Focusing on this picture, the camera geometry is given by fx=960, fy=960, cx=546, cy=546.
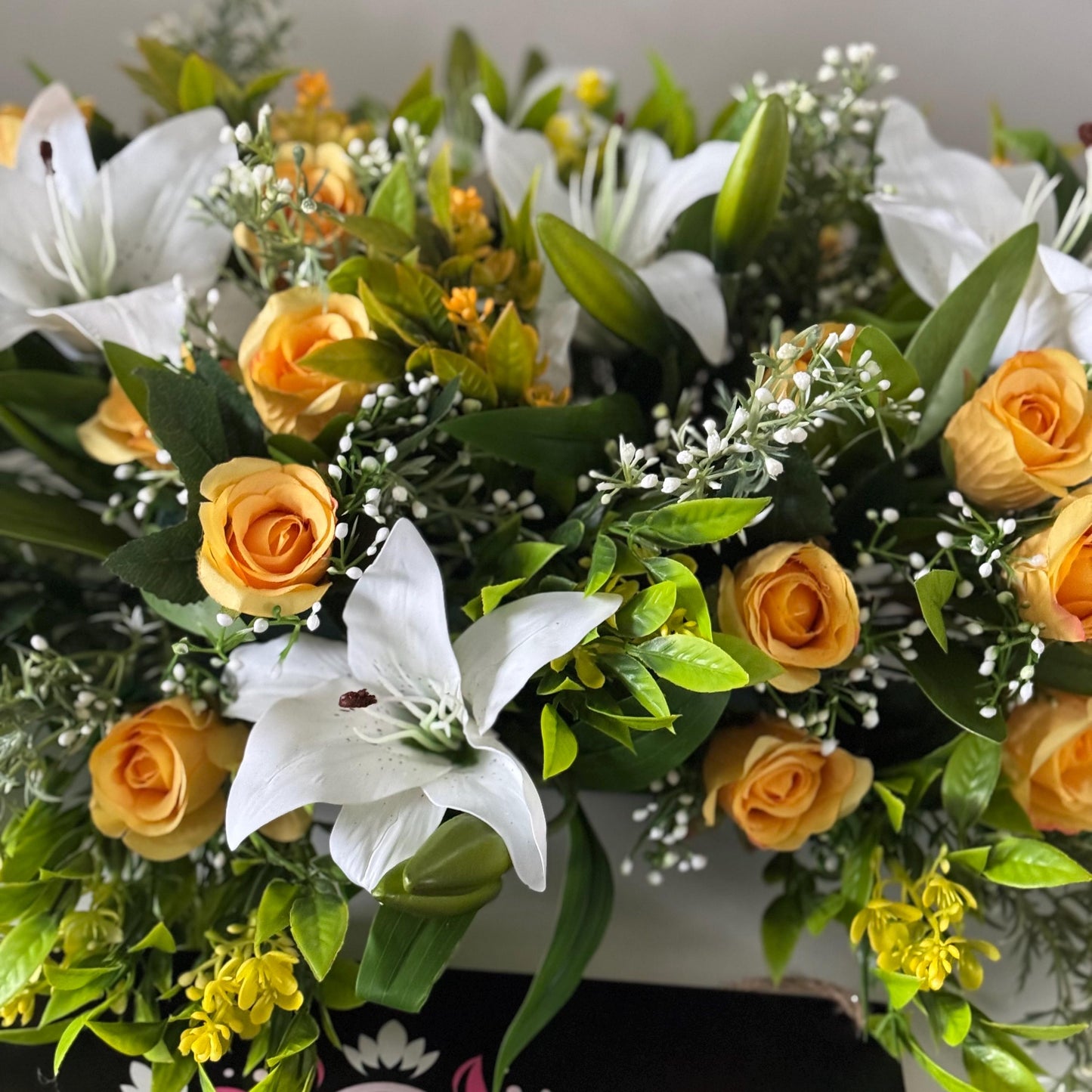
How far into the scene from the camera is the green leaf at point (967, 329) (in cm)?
63

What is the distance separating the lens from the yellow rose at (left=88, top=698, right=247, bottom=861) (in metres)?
0.60

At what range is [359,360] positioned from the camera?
606 mm

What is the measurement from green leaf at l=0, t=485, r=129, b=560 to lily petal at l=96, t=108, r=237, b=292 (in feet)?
0.62

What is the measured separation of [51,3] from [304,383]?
77cm

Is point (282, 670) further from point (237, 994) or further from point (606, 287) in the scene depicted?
point (606, 287)

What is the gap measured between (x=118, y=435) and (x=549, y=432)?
12.2 inches

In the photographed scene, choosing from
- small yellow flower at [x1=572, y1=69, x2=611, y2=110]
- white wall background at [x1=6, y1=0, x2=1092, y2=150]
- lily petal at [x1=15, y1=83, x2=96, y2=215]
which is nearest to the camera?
lily petal at [x1=15, y1=83, x2=96, y2=215]

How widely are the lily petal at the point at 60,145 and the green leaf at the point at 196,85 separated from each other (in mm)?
113

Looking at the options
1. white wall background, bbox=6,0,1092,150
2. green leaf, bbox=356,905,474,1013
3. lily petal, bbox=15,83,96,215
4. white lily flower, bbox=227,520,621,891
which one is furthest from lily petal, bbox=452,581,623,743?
white wall background, bbox=6,0,1092,150

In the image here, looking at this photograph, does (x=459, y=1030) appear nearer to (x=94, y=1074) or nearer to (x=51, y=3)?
(x=94, y=1074)

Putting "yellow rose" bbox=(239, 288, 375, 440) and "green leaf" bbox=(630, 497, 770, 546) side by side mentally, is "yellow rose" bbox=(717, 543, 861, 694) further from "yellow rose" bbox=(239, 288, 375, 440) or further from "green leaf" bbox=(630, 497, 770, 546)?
"yellow rose" bbox=(239, 288, 375, 440)

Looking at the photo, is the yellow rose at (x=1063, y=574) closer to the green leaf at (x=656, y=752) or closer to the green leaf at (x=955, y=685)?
the green leaf at (x=955, y=685)

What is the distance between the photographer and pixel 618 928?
0.75 metres

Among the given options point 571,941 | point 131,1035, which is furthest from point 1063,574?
point 131,1035
